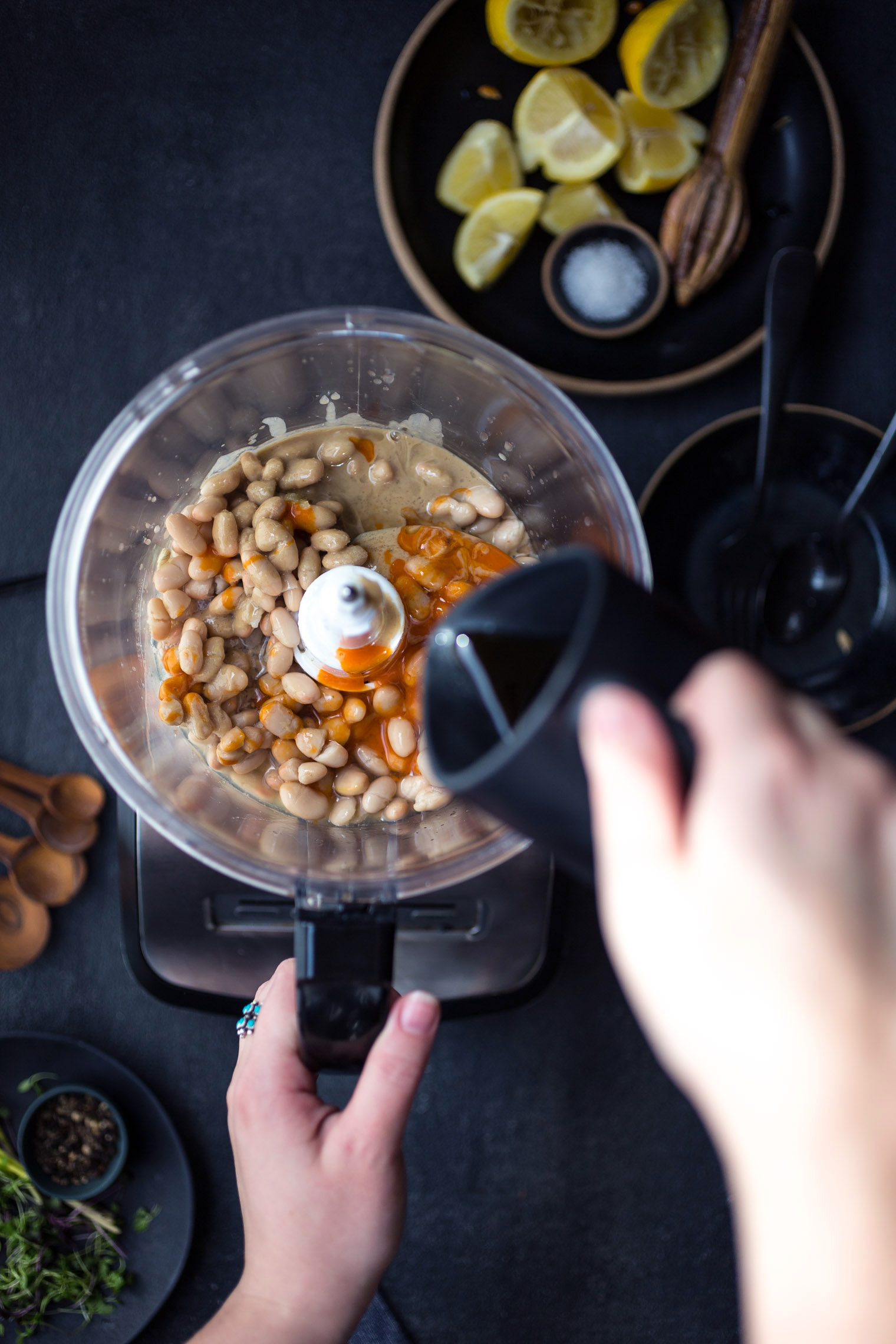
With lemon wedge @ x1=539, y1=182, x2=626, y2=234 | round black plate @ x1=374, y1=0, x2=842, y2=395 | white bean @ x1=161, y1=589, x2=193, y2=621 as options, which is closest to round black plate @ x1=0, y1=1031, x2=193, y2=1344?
white bean @ x1=161, y1=589, x2=193, y2=621

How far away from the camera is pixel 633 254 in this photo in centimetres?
94

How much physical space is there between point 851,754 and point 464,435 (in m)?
0.54

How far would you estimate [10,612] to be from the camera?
1.00m

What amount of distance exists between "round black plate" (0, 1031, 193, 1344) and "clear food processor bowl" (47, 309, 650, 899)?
369 millimetres

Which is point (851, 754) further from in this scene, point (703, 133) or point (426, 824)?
point (703, 133)

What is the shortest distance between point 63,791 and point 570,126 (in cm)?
84

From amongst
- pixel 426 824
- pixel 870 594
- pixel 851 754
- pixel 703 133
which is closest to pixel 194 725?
pixel 426 824

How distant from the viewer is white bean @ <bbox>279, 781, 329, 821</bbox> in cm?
73

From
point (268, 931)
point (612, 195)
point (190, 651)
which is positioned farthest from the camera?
point (612, 195)

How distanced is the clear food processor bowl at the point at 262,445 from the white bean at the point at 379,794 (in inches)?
1.2

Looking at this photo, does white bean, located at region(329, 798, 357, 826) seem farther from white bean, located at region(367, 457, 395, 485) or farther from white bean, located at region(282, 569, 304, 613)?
white bean, located at region(367, 457, 395, 485)

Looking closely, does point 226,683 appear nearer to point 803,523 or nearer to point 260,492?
point 260,492

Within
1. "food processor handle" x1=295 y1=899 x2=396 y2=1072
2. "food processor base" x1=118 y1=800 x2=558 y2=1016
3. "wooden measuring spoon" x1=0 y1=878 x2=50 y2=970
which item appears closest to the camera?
"food processor handle" x1=295 y1=899 x2=396 y2=1072

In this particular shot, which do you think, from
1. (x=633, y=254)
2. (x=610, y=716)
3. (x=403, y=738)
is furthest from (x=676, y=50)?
(x=610, y=716)
